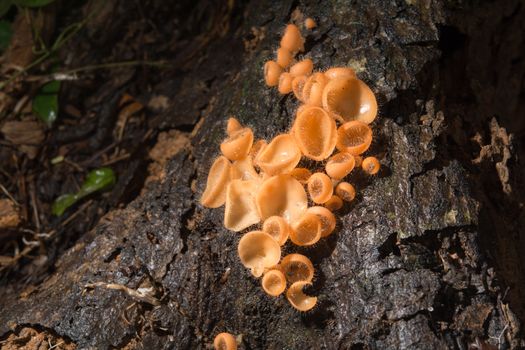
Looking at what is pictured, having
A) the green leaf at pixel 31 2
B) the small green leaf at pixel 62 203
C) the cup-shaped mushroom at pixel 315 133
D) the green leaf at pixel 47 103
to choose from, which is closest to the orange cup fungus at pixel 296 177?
the cup-shaped mushroom at pixel 315 133

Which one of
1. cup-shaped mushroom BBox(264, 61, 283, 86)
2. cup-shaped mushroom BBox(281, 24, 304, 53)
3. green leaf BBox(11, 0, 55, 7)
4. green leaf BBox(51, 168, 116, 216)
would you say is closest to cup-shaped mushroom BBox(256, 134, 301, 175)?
cup-shaped mushroom BBox(264, 61, 283, 86)

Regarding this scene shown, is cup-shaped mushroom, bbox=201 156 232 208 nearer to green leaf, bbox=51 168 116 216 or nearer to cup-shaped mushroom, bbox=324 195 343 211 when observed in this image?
cup-shaped mushroom, bbox=324 195 343 211

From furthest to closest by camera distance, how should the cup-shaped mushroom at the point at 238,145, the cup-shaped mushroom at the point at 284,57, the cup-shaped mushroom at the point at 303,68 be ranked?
the cup-shaped mushroom at the point at 284,57
the cup-shaped mushroom at the point at 303,68
the cup-shaped mushroom at the point at 238,145

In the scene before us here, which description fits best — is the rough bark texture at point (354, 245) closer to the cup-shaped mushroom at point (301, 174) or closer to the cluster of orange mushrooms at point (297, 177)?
the cluster of orange mushrooms at point (297, 177)

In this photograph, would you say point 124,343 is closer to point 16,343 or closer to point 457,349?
point 16,343

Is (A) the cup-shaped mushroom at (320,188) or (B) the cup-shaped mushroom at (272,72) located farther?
(B) the cup-shaped mushroom at (272,72)

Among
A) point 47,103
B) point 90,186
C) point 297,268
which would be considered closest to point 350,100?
point 297,268

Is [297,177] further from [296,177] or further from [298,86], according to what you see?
[298,86]
